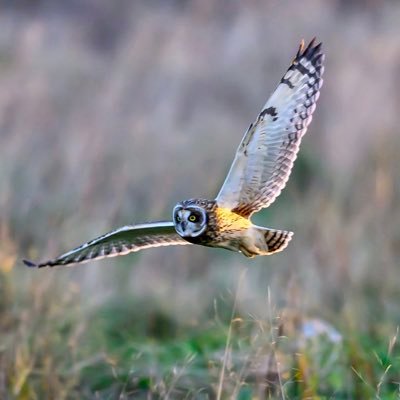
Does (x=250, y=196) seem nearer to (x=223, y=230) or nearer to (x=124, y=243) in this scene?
(x=223, y=230)

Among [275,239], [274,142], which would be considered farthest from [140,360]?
[275,239]

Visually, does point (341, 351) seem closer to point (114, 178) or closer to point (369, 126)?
point (114, 178)

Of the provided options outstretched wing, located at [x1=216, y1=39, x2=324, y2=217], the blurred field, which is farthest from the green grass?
outstretched wing, located at [x1=216, y1=39, x2=324, y2=217]

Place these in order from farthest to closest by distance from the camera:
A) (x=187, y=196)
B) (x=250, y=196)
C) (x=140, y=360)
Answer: (x=187, y=196), (x=140, y=360), (x=250, y=196)

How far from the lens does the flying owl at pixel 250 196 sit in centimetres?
414

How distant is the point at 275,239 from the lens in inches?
166

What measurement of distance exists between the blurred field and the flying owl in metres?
0.18

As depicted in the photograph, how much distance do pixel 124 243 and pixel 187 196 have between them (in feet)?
15.8

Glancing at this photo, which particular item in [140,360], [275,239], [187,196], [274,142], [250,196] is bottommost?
[140,360]

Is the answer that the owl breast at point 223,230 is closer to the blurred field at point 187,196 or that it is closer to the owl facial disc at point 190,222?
the owl facial disc at point 190,222

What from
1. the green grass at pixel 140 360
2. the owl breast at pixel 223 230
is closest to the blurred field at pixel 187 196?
the green grass at pixel 140 360

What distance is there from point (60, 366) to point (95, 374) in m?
0.18

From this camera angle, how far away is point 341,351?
5.74m

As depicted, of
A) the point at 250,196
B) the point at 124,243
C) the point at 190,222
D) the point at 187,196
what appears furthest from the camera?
the point at 187,196
